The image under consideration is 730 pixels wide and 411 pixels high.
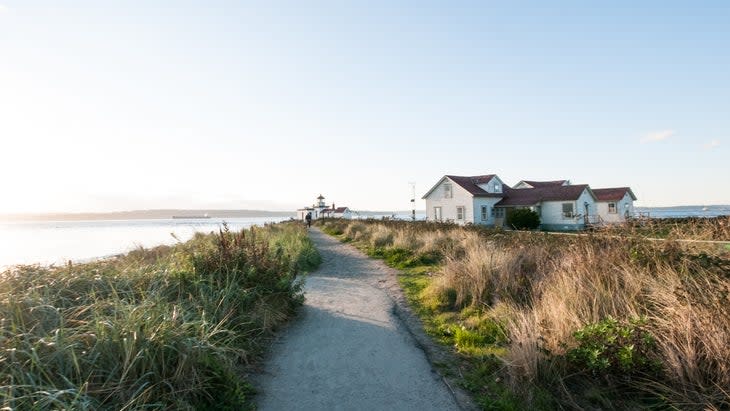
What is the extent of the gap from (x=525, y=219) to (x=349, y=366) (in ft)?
117

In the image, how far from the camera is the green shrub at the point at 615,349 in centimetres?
378

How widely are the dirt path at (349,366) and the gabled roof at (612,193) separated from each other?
41.5 m

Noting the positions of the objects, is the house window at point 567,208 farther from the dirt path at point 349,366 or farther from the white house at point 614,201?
the dirt path at point 349,366

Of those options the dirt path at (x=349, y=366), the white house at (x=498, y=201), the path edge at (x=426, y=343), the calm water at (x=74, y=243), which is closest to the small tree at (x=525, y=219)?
the white house at (x=498, y=201)

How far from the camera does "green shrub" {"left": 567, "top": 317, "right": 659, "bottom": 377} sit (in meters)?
3.78

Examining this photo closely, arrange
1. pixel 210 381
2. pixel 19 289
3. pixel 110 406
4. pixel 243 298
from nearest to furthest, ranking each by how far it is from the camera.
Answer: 1. pixel 110 406
2. pixel 210 381
3. pixel 19 289
4. pixel 243 298

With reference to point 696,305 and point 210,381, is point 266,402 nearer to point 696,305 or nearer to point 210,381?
point 210,381

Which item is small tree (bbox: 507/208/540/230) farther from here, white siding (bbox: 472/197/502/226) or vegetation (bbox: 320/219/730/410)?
vegetation (bbox: 320/219/730/410)

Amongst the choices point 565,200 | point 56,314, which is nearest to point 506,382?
point 56,314

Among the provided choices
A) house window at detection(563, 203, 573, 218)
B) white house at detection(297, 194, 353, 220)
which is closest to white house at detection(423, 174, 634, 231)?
house window at detection(563, 203, 573, 218)

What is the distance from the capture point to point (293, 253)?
1227cm

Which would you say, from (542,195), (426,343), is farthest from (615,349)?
(542,195)

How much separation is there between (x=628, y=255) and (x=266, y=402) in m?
5.67

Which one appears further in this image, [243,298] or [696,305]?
[243,298]
